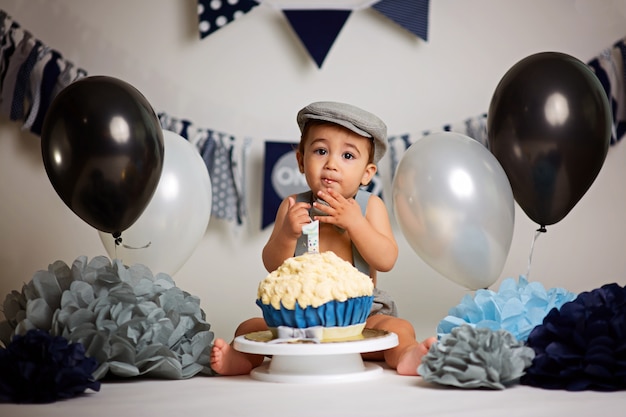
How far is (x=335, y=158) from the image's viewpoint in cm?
189

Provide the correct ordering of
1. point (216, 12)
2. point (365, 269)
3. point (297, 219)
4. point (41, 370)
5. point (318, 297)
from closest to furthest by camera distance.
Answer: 1. point (41, 370)
2. point (318, 297)
3. point (297, 219)
4. point (365, 269)
5. point (216, 12)

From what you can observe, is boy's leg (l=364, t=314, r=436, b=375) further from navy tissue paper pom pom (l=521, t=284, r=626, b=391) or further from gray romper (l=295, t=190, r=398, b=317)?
navy tissue paper pom pom (l=521, t=284, r=626, b=391)

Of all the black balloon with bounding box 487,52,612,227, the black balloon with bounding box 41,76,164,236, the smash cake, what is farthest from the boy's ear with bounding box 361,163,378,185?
the black balloon with bounding box 41,76,164,236

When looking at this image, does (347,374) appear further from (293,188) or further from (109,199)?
(293,188)

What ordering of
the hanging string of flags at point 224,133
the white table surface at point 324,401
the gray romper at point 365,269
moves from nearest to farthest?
the white table surface at point 324,401
the gray romper at point 365,269
the hanging string of flags at point 224,133

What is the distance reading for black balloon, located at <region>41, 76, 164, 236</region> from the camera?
1.67 m

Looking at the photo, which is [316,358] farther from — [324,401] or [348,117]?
[348,117]

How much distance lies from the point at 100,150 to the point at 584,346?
1043mm

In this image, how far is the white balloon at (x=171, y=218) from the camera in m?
2.04

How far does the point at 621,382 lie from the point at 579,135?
0.72m

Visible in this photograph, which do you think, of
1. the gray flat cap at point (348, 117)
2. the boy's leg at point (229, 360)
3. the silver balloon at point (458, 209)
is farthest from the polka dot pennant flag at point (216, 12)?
the boy's leg at point (229, 360)

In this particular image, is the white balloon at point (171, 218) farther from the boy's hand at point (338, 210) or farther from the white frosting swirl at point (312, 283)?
the white frosting swirl at point (312, 283)

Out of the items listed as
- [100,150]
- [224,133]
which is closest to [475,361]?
[100,150]

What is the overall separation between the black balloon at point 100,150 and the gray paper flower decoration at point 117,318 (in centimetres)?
14
